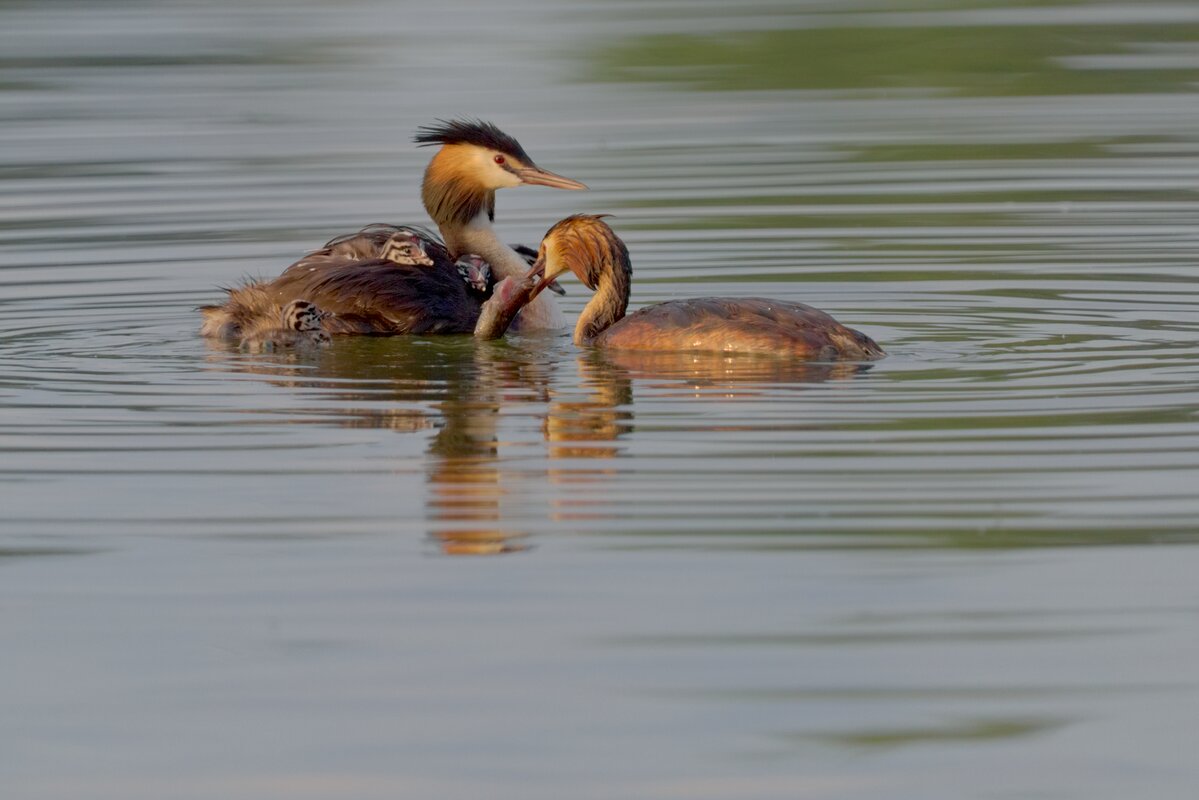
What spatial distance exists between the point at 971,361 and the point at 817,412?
1214 millimetres

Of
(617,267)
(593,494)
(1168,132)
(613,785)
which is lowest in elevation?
(613,785)

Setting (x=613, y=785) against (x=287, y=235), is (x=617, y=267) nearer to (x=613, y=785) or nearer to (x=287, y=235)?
(x=287, y=235)

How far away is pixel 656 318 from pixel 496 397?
40.4 inches

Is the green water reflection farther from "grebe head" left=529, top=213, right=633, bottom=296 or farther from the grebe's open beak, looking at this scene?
"grebe head" left=529, top=213, right=633, bottom=296

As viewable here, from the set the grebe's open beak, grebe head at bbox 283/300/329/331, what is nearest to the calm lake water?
grebe head at bbox 283/300/329/331

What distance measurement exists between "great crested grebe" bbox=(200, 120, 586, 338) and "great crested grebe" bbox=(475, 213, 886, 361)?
1.09ft

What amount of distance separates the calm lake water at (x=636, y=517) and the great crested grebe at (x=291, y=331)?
23cm

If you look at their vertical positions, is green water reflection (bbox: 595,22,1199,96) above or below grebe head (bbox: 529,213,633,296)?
above

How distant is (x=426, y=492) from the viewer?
732cm

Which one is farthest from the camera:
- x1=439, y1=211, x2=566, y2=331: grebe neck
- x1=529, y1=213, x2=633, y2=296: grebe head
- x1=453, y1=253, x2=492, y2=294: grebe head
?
x1=439, y1=211, x2=566, y2=331: grebe neck

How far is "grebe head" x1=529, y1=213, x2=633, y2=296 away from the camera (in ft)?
34.2

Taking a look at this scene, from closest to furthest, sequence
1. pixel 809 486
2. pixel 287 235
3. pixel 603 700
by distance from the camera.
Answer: pixel 603 700, pixel 809 486, pixel 287 235

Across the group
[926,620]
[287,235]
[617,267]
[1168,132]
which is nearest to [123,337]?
[617,267]

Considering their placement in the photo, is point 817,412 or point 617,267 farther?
point 617,267
